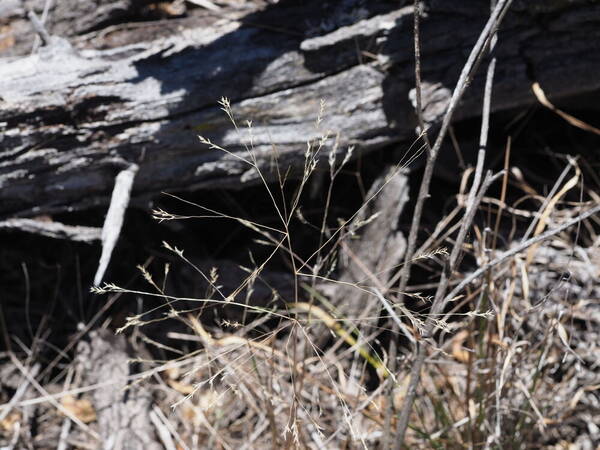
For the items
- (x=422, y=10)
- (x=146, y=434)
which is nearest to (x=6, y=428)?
(x=146, y=434)

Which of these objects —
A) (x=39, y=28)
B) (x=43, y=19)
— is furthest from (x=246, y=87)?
(x=43, y=19)

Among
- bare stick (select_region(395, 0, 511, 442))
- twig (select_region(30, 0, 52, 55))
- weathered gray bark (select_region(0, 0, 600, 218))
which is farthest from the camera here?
twig (select_region(30, 0, 52, 55))

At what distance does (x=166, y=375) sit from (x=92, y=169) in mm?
851

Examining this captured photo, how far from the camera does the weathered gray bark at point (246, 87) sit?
194cm

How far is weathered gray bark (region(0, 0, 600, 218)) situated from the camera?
1.94 m

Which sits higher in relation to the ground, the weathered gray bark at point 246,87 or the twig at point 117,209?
the weathered gray bark at point 246,87

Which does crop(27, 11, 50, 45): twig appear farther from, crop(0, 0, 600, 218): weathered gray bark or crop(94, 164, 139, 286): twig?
crop(94, 164, 139, 286): twig

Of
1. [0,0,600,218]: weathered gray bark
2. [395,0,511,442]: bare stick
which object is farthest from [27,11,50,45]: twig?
[395,0,511,442]: bare stick

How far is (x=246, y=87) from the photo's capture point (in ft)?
6.56

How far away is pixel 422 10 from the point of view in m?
1.92

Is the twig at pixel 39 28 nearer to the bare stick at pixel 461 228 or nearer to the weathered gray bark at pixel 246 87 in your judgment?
the weathered gray bark at pixel 246 87

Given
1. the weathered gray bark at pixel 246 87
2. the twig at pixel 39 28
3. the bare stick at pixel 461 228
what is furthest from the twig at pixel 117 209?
the bare stick at pixel 461 228

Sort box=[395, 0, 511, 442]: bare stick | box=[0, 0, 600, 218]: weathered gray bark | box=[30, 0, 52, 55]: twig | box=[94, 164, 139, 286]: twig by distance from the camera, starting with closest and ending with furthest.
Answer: box=[395, 0, 511, 442]: bare stick → box=[94, 164, 139, 286]: twig → box=[0, 0, 600, 218]: weathered gray bark → box=[30, 0, 52, 55]: twig

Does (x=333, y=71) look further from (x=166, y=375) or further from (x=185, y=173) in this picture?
(x=166, y=375)
